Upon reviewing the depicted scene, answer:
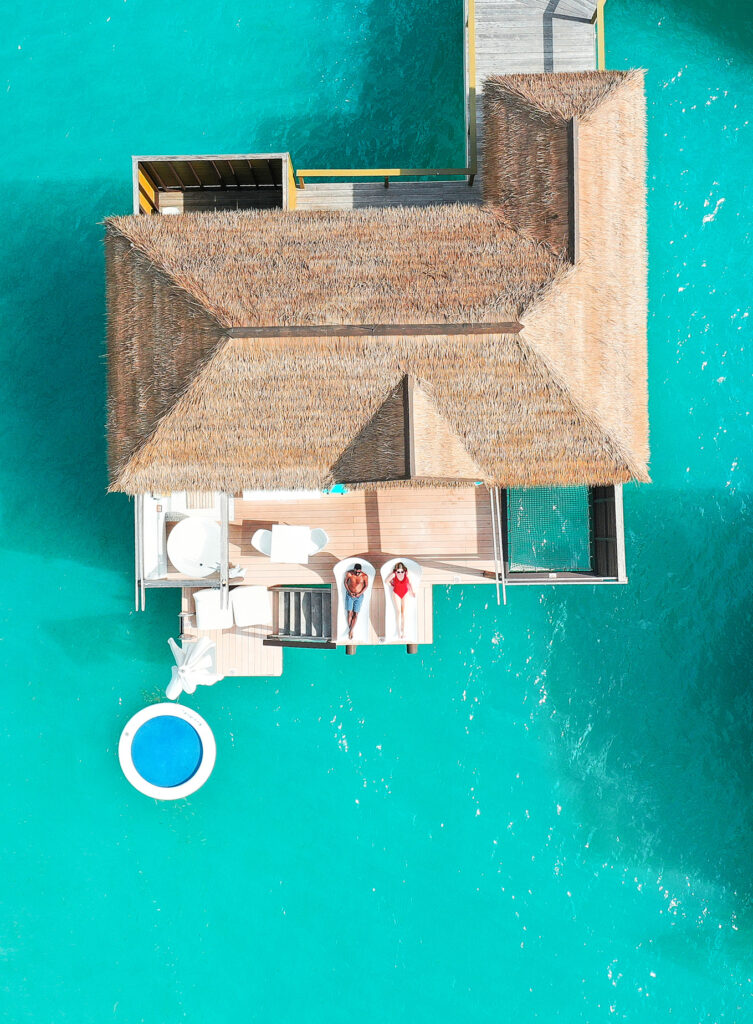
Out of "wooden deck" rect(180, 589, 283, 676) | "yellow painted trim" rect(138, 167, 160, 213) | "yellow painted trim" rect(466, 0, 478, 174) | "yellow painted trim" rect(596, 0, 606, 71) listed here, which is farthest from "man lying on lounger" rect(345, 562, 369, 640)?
"yellow painted trim" rect(596, 0, 606, 71)

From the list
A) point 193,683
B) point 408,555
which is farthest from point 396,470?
point 193,683

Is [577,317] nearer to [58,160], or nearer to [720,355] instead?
[720,355]

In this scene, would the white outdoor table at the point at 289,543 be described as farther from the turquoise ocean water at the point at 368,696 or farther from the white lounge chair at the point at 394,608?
the turquoise ocean water at the point at 368,696

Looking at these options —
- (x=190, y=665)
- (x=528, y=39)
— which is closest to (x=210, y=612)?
(x=190, y=665)

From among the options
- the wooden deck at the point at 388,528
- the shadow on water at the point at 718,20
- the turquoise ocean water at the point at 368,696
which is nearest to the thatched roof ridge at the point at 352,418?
the wooden deck at the point at 388,528

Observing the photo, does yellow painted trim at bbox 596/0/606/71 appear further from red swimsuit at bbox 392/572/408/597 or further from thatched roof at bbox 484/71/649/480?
red swimsuit at bbox 392/572/408/597

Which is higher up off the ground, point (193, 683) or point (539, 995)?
point (193, 683)
